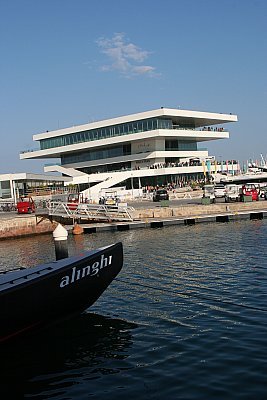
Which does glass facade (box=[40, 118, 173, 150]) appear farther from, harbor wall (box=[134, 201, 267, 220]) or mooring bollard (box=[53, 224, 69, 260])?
mooring bollard (box=[53, 224, 69, 260])

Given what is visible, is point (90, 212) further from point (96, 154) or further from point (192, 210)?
point (96, 154)

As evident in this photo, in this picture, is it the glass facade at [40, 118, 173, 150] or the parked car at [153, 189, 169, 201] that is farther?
the glass facade at [40, 118, 173, 150]

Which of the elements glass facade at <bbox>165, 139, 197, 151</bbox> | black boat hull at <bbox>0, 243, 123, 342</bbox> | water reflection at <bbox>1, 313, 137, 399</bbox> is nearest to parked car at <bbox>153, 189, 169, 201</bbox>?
glass facade at <bbox>165, 139, 197, 151</bbox>

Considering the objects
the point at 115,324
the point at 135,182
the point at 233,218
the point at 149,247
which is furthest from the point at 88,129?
the point at 115,324

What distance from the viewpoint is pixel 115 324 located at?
38.4 ft

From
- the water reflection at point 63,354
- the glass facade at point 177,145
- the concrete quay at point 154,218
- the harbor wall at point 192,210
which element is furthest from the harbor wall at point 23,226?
the glass facade at point 177,145

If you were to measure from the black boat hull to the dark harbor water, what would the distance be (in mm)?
622

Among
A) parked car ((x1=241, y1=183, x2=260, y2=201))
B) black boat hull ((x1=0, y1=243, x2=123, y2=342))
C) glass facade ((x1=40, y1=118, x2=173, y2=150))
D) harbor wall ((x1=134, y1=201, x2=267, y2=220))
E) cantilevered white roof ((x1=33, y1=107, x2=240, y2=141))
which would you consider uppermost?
cantilevered white roof ((x1=33, y1=107, x2=240, y2=141))

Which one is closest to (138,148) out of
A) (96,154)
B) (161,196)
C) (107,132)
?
(107,132)

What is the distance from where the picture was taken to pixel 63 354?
32.6 feet

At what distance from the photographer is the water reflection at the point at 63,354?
28.6 ft

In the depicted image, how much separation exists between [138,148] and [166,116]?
7.70m

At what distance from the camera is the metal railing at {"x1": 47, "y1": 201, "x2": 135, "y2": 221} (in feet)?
124

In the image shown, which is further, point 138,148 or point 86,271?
point 138,148
